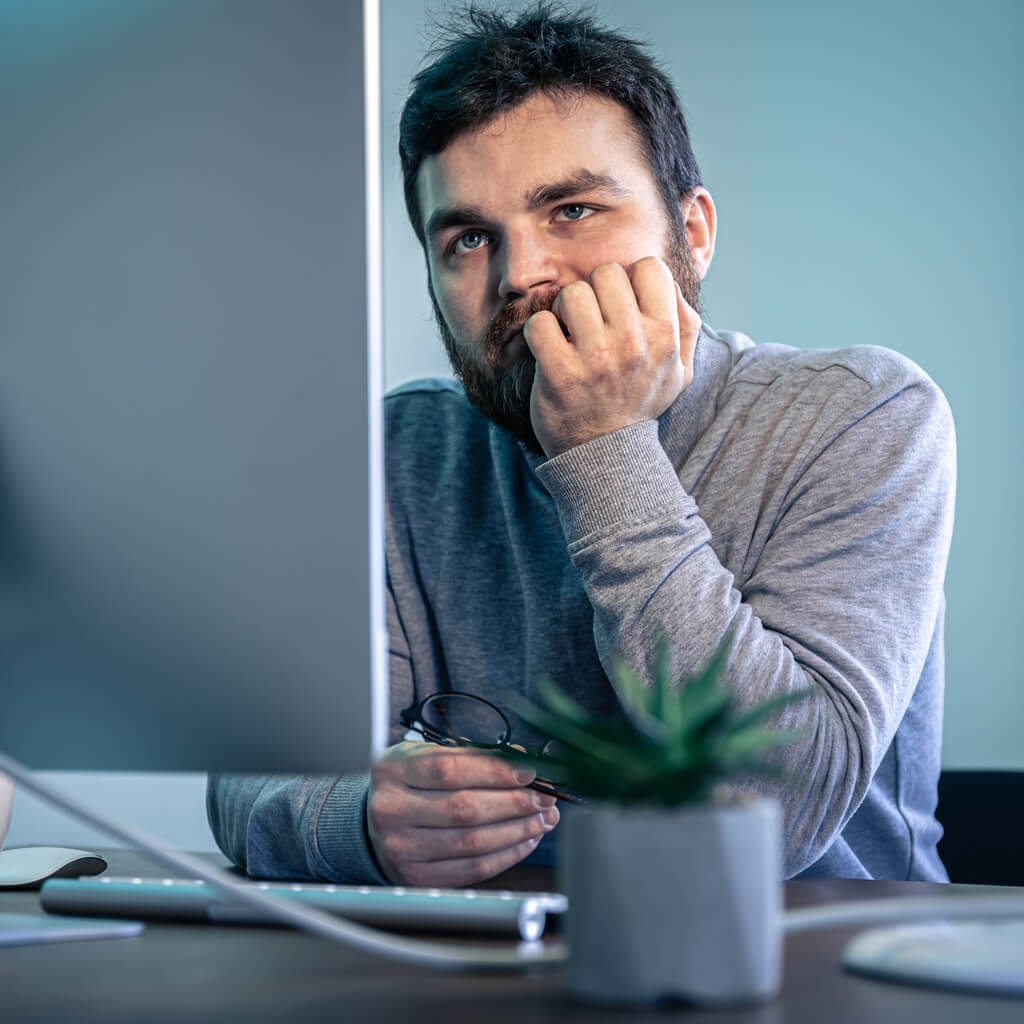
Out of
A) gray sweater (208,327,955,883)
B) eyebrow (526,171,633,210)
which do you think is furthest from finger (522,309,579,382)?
eyebrow (526,171,633,210)

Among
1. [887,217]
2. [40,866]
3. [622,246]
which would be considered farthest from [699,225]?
→ [40,866]

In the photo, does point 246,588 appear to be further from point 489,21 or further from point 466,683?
point 489,21

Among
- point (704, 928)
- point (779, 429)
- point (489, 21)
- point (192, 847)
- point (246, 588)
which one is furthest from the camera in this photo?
point (192, 847)

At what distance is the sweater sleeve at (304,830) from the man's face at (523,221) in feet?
1.87

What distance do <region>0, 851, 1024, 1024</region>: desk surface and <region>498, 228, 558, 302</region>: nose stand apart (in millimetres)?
881

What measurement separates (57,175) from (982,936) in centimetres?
56

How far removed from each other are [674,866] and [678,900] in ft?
0.04

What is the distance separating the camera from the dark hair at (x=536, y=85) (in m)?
1.39

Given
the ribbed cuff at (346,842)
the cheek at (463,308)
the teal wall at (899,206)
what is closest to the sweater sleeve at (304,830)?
the ribbed cuff at (346,842)

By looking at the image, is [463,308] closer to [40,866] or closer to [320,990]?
[40,866]

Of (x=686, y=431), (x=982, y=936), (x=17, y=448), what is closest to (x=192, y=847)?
(x=686, y=431)

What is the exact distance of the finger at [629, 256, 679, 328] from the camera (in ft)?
3.79

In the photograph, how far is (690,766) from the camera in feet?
1.31

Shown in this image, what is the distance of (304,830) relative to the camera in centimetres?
92
